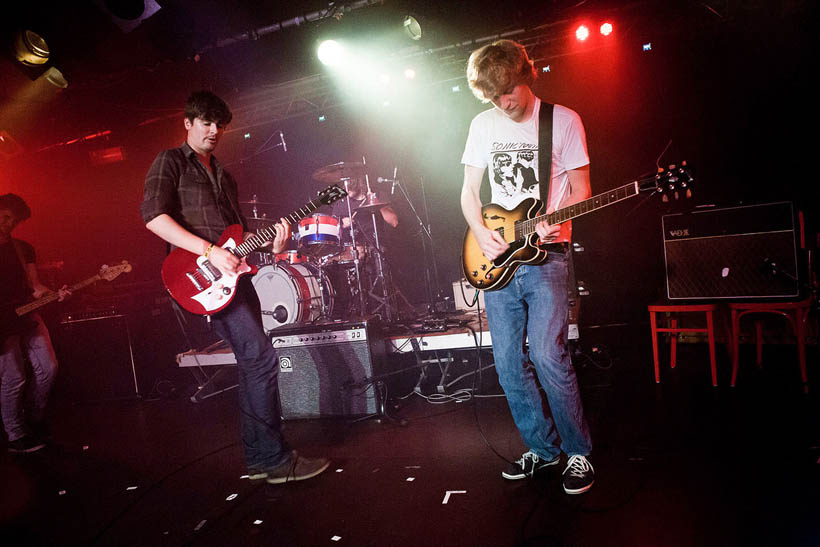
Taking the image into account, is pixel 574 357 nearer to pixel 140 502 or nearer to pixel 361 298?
pixel 361 298

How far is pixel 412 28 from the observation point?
5.27m

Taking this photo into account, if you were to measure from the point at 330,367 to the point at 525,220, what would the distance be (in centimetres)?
217

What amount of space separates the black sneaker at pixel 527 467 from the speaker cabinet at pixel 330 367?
Answer: 4.94 feet

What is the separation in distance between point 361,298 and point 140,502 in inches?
124

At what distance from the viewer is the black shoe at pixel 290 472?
2637 mm

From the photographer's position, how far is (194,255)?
2602 millimetres

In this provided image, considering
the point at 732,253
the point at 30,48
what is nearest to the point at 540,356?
the point at 732,253

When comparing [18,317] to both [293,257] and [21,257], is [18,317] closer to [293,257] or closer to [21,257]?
[21,257]

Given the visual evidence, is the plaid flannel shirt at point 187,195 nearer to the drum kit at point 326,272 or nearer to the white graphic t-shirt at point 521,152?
the white graphic t-shirt at point 521,152

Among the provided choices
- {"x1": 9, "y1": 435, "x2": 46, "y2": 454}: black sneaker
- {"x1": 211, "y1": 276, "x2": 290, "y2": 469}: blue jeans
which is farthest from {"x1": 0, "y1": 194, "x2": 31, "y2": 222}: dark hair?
{"x1": 211, "y1": 276, "x2": 290, "y2": 469}: blue jeans

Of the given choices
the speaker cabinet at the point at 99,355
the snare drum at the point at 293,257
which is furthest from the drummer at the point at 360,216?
the speaker cabinet at the point at 99,355

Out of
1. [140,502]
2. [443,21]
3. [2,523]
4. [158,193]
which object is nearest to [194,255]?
[158,193]

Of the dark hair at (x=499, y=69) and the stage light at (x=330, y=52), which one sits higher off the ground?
the stage light at (x=330, y=52)

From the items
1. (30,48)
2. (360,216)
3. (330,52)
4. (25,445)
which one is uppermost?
(330,52)
